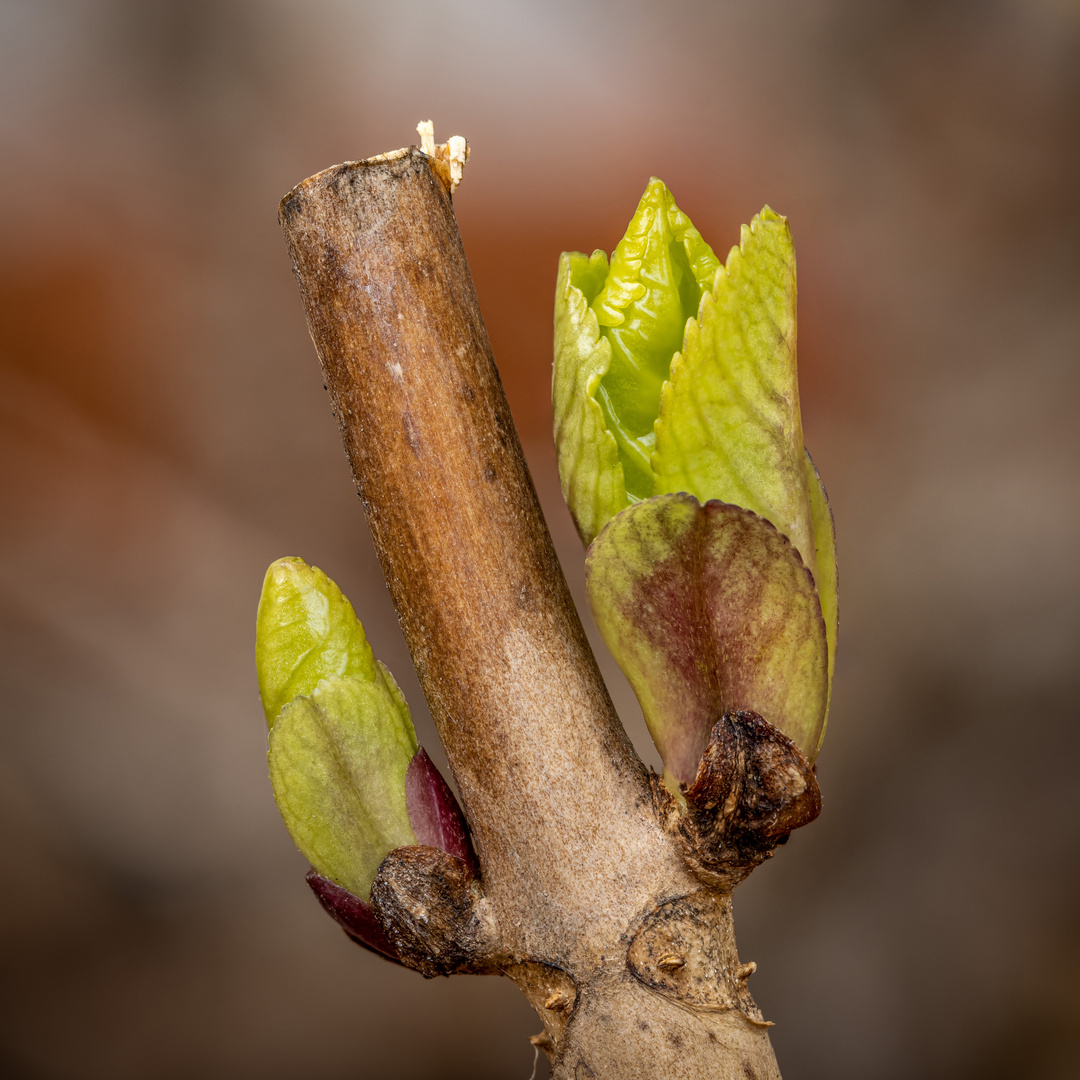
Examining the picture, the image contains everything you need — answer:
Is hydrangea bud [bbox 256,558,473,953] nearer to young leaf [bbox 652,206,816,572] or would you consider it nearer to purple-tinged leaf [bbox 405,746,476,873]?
purple-tinged leaf [bbox 405,746,476,873]

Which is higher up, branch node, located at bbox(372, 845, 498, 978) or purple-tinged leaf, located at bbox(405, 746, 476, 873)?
purple-tinged leaf, located at bbox(405, 746, 476, 873)

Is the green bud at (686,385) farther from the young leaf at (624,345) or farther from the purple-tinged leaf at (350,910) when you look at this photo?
the purple-tinged leaf at (350,910)

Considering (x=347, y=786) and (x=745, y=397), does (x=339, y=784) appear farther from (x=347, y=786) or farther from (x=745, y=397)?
(x=745, y=397)

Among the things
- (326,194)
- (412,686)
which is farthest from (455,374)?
(412,686)

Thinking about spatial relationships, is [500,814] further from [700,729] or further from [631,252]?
[631,252]

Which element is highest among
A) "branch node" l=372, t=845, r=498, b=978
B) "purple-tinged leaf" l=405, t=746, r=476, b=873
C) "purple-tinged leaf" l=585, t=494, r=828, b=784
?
"purple-tinged leaf" l=585, t=494, r=828, b=784

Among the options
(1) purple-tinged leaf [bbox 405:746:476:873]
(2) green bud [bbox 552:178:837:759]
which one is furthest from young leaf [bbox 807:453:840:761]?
(1) purple-tinged leaf [bbox 405:746:476:873]
